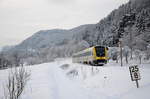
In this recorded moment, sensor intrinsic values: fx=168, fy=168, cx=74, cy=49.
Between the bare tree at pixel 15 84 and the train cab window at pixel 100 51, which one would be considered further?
the train cab window at pixel 100 51

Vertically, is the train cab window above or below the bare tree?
above

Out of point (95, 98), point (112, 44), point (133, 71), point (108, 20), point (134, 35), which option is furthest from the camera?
point (108, 20)

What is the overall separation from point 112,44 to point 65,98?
143 feet

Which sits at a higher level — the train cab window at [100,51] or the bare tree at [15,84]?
the train cab window at [100,51]

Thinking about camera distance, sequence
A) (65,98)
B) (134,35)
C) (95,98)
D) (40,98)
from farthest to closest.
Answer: (134,35)
(40,98)
(65,98)
(95,98)

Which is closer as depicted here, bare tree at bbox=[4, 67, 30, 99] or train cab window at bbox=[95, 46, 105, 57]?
bare tree at bbox=[4, 67, 30, 99]

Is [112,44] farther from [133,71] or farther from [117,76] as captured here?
[133,71]

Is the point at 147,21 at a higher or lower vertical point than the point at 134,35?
higher

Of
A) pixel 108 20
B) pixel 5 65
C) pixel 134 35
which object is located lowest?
pixel 5 65

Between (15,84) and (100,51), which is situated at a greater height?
(100,51)

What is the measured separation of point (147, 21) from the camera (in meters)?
43.8

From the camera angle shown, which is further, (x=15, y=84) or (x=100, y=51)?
(x=100, y=51)

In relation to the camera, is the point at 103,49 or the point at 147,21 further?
the point at 147,21

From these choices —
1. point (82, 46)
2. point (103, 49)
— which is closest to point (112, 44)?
point (103, 49)
